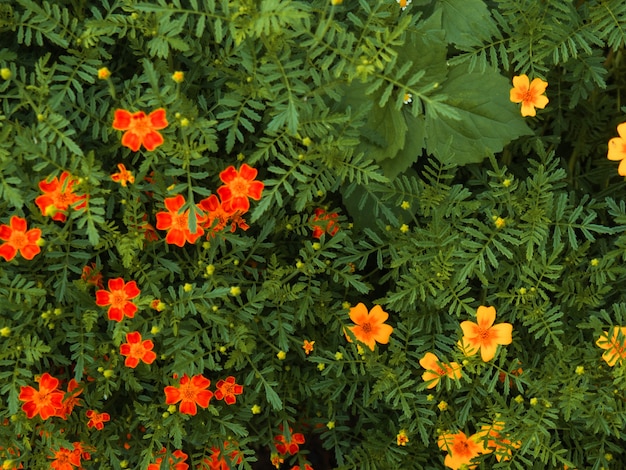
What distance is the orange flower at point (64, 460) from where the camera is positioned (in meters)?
1.58

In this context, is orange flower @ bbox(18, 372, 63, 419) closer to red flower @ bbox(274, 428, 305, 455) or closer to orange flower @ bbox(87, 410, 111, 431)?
orange flower @ bbox(87, 410, 111, 431)

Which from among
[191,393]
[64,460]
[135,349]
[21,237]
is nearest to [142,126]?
[21,237]

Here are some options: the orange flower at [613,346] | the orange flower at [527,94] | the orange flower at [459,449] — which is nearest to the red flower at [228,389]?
the orange flower at [459,449]

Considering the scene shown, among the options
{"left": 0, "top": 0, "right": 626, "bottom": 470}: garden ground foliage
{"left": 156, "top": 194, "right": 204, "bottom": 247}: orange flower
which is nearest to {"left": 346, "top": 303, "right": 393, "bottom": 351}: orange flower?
{"left": 0, "top": 0, "right": 626, "bottom": 470}: garden ground foliage

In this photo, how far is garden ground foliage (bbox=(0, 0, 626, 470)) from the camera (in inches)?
54.7

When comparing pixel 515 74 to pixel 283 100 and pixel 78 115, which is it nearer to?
pixel 283 100

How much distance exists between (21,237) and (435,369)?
91cm

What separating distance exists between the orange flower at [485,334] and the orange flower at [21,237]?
0.90 m

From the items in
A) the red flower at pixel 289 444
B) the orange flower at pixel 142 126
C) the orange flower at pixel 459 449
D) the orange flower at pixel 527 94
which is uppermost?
the orange flower at pixel 527 94

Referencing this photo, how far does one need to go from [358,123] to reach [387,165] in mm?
263

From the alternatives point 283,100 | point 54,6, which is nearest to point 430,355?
point 283,100

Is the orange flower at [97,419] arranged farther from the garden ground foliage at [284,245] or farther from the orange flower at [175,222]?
the orange flower at [175,222]

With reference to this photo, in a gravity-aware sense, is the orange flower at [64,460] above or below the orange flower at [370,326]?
below

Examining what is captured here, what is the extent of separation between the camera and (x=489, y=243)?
1580 mm
